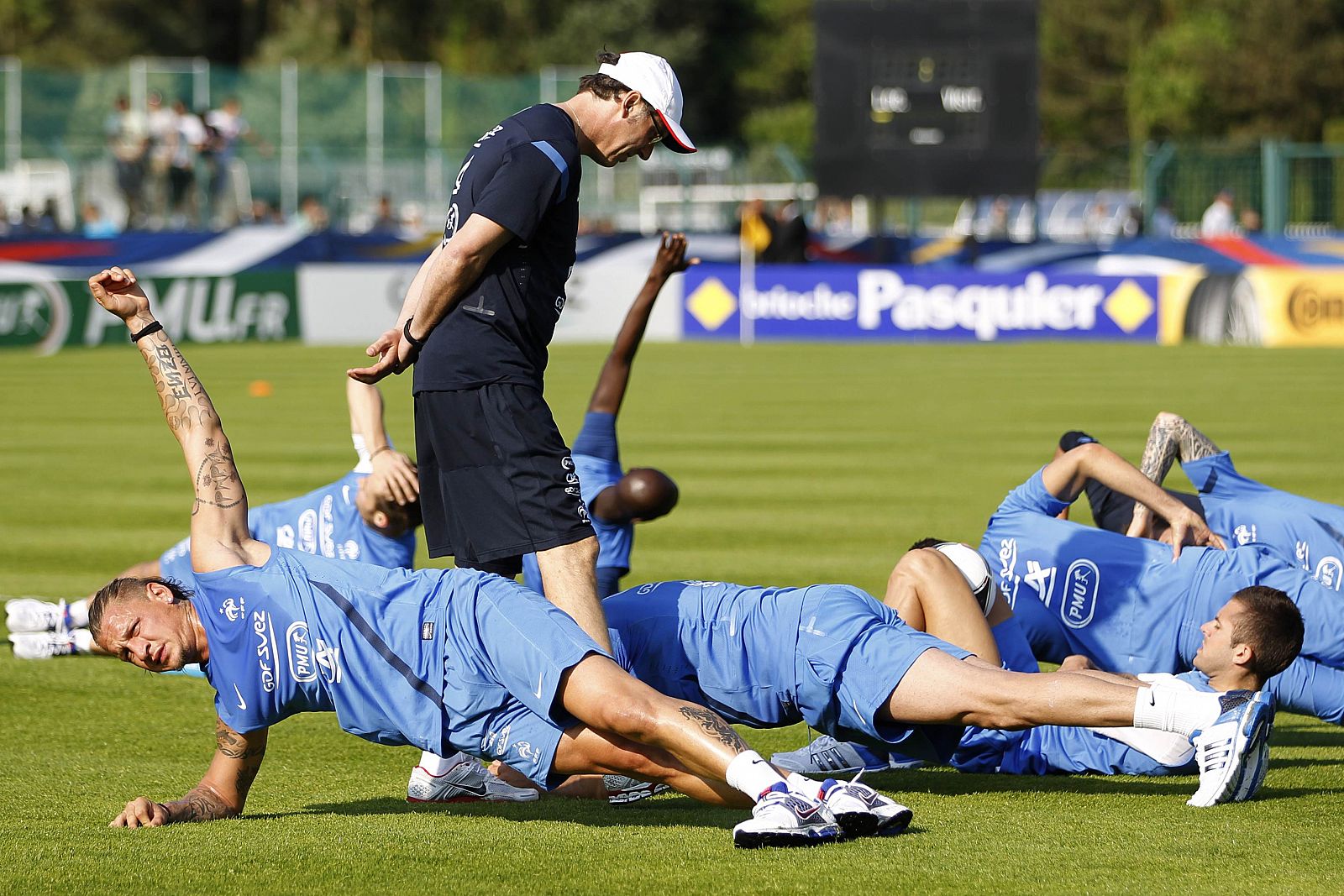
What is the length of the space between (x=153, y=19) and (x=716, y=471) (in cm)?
5468

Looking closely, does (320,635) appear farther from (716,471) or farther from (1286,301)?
(1286,301)

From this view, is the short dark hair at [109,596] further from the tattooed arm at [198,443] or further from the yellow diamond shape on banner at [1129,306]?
the yellow diamond shape on banner at [1129,306]

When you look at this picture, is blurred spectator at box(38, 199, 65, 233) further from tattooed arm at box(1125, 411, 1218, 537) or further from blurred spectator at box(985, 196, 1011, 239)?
tattooed arm at box(1125, 411, 1218, 537)

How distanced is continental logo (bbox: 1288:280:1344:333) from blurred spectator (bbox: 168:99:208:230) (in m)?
18.2

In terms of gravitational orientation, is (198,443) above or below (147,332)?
below

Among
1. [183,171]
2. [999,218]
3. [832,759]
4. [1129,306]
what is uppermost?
[183,171]

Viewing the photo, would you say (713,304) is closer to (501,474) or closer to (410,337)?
(410,337)

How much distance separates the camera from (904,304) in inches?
1179

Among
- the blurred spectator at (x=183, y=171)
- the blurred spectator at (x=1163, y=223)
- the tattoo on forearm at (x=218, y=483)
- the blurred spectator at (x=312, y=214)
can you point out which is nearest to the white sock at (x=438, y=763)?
the tattoo on forearm at (x=218, y=483)

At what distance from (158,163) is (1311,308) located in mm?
19133

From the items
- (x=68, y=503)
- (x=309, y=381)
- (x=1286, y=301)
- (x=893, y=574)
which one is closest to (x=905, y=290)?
(x=1286, y=301)

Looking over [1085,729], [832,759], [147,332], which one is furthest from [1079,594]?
[147,332]

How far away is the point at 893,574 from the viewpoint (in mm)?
5980

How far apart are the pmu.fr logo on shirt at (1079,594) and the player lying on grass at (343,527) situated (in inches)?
101
